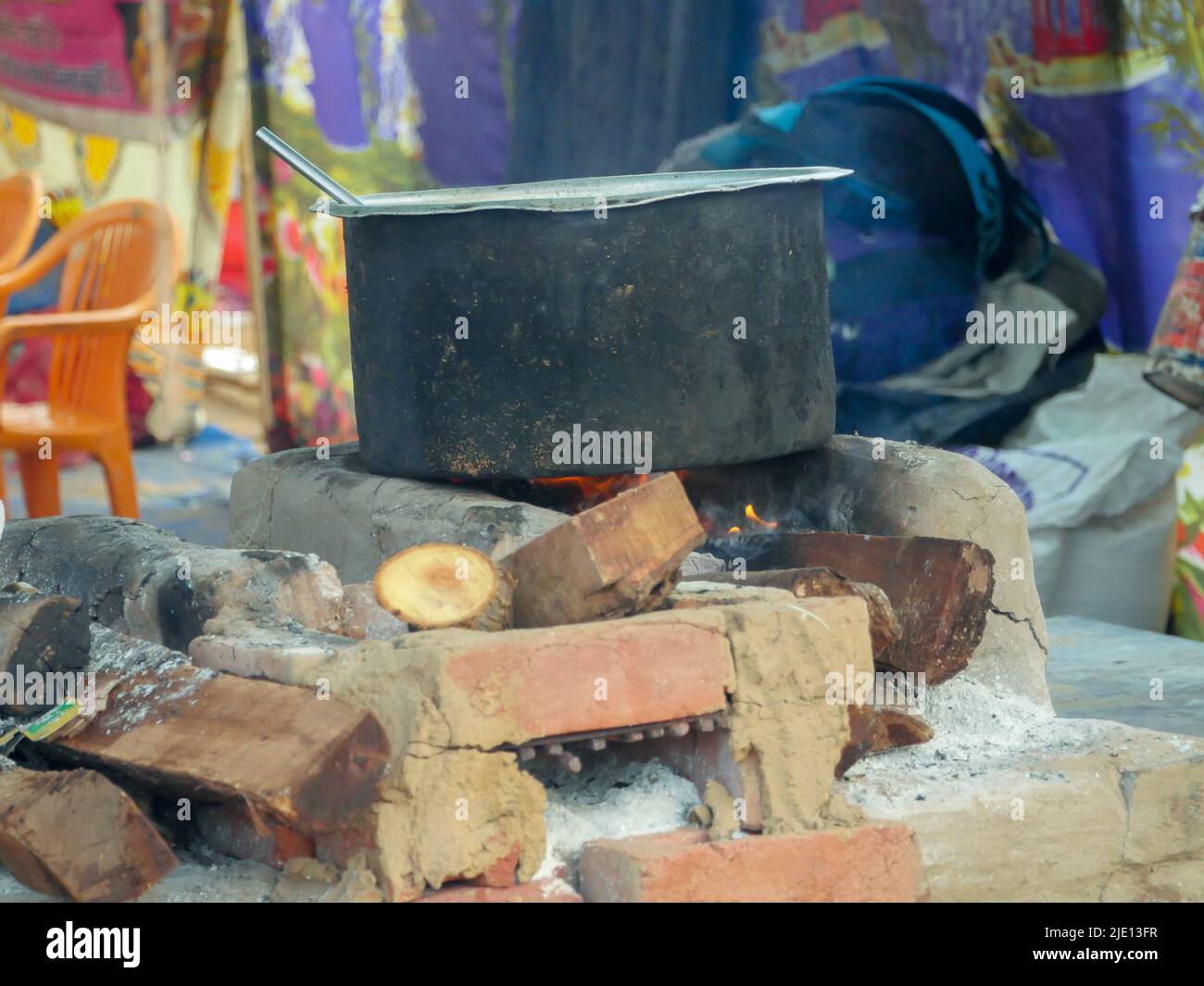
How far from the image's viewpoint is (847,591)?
2908mm

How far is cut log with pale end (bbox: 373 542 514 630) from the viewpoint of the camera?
2.64 meters

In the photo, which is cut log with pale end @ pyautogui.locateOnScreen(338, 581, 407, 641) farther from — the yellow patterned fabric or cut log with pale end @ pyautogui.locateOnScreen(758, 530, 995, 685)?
the yellow patterned fabric

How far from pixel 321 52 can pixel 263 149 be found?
0.50 metres

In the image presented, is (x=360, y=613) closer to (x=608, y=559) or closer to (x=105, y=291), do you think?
(x=608, y=559)

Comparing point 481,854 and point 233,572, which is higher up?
point 233,572

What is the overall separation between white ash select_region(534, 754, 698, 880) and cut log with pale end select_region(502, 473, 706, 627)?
28 cm

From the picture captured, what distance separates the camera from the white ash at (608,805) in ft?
8.43

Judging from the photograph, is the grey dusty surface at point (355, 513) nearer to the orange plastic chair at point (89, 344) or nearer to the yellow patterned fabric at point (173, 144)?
the orange plastic chair at point (89, 344)

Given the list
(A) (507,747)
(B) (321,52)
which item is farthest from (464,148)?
(A) (507,747)

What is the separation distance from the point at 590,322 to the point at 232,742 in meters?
1.16

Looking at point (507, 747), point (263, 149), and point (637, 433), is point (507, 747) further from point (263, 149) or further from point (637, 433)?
point (263, 149)

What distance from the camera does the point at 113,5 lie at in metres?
7.99

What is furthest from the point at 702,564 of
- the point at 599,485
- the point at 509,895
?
the point at 509,895

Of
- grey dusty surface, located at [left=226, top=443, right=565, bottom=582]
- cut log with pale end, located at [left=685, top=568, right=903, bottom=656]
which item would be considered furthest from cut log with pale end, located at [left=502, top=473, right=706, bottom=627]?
grey dusty surface, located at [left=226, top=443, right=565, bottom=582]
